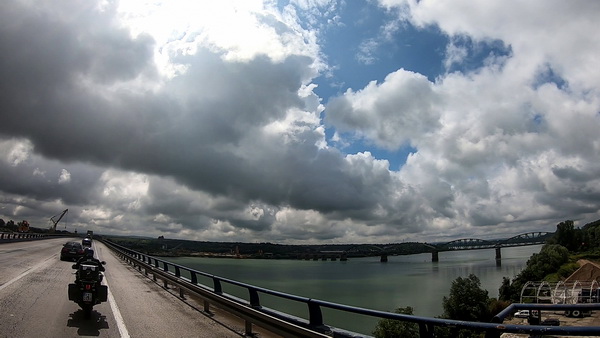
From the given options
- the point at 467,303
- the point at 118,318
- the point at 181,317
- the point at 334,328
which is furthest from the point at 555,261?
the point at 334,328

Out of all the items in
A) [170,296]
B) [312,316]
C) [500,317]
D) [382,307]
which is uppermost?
[500,317]

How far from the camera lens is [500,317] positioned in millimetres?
4871

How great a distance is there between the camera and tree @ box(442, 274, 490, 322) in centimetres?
6962

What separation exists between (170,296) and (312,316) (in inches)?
413

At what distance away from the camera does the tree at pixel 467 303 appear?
69.6 m

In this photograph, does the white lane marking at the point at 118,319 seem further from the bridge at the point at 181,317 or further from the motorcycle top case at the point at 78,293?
the motorcycle top case at the point at 78,293

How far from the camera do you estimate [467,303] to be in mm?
70375

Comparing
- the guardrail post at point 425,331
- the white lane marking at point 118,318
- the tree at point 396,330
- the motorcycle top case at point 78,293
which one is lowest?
the tree at point 396,330

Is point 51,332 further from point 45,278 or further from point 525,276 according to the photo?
point 525,276

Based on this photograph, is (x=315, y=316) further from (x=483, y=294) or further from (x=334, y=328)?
(x=483, y=294)

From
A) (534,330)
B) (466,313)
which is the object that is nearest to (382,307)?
(466,313)

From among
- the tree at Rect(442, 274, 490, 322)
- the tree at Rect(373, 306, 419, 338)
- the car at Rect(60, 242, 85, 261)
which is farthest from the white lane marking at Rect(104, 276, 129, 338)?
the tree at Rect(442, 274, 490, 322)

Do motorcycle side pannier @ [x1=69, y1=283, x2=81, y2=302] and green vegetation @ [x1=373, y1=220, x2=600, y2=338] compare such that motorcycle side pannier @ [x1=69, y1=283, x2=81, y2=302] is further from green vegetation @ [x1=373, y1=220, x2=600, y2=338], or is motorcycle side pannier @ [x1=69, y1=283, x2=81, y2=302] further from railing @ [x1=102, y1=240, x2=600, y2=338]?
green vegetation @ [x1=373, y1=220, x2=600, y2=338]

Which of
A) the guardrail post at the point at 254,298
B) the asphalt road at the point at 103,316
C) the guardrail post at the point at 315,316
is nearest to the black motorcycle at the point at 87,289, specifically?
the asphalt road at the point at 103,316
